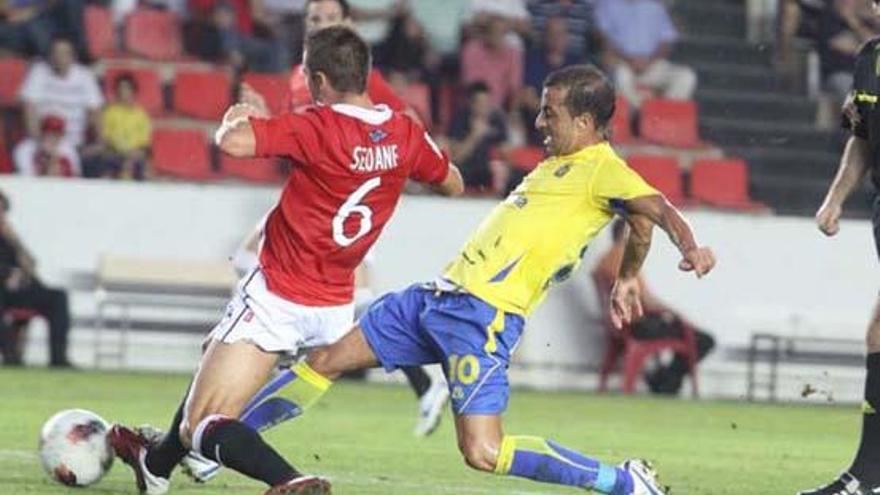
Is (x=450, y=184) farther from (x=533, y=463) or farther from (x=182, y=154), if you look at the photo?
(x=182, y=154)

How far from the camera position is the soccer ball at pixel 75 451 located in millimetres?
9828

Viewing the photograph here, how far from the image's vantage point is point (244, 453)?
8.78 meters

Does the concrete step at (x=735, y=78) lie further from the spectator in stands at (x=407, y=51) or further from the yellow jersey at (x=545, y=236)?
the yellow jersey at (x=545, y=236)

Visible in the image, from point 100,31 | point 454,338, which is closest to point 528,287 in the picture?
point 454,338

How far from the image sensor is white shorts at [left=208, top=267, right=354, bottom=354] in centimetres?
937

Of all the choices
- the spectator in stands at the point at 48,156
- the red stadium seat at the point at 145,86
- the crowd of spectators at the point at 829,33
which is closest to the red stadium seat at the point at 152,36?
the red stadium seat at the point at 145,86

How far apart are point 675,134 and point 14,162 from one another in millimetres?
5661

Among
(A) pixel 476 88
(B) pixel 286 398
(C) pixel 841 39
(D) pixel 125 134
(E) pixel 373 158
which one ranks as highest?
(E) pixel 373 158

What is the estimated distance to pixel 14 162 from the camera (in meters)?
19.4

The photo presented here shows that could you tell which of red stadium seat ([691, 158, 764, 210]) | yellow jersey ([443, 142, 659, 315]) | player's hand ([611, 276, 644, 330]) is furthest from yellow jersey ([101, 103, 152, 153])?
player's hand ([611, 276, 644, 330])

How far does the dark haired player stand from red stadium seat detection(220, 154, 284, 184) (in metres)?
9.48

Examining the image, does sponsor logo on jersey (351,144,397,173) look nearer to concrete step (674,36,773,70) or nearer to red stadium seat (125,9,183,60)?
red stadium seat (125,9,183,60)

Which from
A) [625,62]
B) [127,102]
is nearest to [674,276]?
[625,62]

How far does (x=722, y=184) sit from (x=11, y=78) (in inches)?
233
